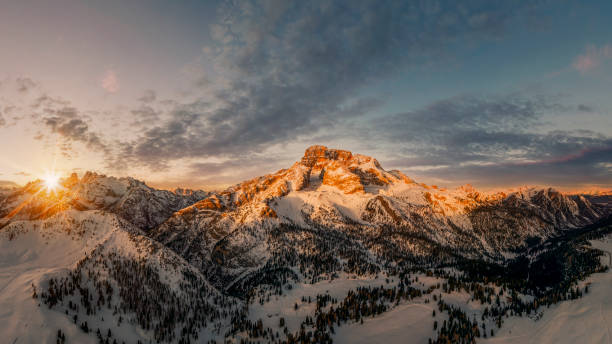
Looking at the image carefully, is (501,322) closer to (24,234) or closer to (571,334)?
(571,334)

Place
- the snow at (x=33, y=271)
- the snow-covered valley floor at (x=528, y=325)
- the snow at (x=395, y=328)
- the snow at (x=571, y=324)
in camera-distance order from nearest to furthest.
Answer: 1. the snow at (x=571, y=324)
2. the snow-covered valley floor at (x=528, y=325)
3. the snow at (x=33, y=271)
4. the snow at (x=395, y=328)

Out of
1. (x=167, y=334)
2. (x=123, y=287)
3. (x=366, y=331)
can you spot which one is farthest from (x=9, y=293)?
(x=366, y=331)

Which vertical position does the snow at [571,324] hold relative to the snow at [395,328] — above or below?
above

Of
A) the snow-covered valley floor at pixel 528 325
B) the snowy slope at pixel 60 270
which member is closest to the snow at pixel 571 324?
the snow-covered valley floor at pixel 528 325

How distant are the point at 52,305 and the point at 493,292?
9081 inches

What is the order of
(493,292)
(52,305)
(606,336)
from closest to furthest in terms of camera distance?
(606,336), (52,305), (493,292)

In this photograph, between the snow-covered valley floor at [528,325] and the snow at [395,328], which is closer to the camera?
the snow-covered valley floor at [528,325]

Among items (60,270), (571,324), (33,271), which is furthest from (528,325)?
(33,271)

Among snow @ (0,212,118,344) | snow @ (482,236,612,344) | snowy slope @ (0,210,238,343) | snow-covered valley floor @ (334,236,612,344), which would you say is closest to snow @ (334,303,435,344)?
snow-covered valley floor @ (334,236,612,344)

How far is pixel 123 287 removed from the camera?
154 meters

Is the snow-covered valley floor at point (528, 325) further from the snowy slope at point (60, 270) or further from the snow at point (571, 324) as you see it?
the snowy slope at point (60, 270)

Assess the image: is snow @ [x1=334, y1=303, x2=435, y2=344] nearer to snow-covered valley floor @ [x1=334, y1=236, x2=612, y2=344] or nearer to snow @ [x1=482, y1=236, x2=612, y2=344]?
snow-covered valley floor @ [x1=334, y1=236, x2=612, y2=344]

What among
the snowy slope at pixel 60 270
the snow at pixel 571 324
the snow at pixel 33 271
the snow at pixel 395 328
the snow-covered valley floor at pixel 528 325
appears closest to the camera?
the snow at pixel 571 324

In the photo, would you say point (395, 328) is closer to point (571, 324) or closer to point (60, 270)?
point (571, 324)
